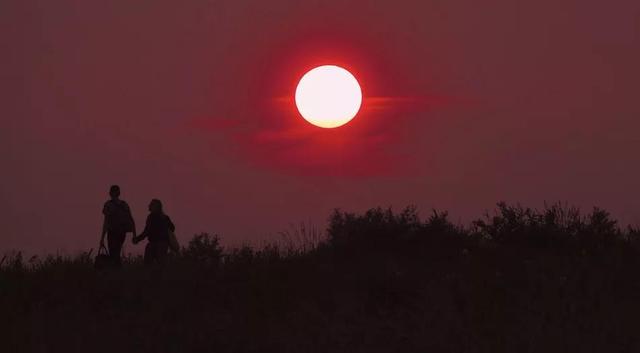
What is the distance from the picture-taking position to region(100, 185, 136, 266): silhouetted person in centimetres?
1966

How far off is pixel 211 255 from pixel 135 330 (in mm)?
4596

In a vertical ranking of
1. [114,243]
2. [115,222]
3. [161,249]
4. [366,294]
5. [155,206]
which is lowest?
[366,294]

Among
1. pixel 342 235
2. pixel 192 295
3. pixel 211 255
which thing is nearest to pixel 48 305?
pixel 192 295

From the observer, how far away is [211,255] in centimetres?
1934

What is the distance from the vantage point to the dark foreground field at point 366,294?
1426 centimetres

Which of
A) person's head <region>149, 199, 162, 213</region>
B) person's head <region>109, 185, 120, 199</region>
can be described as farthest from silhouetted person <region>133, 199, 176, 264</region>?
person's head <region>109, 185, 120, 199</region>

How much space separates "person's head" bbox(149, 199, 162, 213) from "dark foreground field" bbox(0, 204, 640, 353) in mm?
962

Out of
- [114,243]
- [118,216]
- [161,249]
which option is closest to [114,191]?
[118,216]

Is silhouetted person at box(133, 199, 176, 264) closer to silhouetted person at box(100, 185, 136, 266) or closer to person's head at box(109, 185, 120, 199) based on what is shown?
silhouetted person at box(100, 185, 136, 266)

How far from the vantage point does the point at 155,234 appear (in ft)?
64.9

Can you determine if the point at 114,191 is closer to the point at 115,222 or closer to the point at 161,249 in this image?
the point at 115,222

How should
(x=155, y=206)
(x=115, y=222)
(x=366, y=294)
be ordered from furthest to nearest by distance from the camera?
(x=155, y=206) → (x=115, y=222) → (x=366, y=294)

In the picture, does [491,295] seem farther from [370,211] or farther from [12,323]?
[12,323]

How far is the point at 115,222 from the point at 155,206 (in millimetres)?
828
